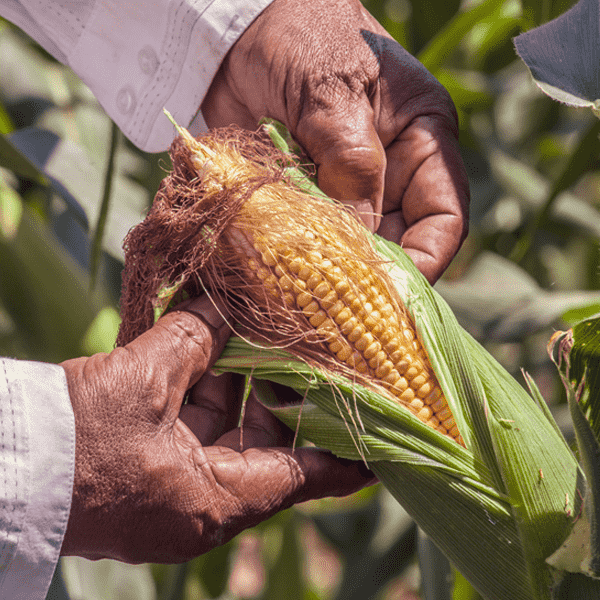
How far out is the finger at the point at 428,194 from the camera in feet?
3.55

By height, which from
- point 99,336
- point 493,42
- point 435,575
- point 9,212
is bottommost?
point 435,575

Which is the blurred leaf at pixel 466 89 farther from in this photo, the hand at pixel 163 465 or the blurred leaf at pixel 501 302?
the hand at pixel 163 465

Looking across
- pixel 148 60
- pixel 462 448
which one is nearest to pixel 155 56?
pixel 148 60

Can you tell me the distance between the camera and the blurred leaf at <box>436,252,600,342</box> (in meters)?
1.45

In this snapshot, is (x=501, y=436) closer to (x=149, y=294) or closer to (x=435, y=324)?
(x=435, y=324)

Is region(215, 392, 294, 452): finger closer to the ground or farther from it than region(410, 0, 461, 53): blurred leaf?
closer to the ground

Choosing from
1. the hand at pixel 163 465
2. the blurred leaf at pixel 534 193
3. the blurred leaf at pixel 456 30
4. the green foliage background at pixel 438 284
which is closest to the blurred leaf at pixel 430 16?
the green foliage background at pixel 438 284

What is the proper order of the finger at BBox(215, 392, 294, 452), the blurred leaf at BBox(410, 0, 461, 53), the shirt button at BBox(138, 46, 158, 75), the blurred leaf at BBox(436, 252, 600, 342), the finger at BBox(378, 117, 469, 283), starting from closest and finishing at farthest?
the finger at BBox(215, 392, 294, 452), the finger at BBox(378, 117, 469, 283), the shirt button at BBox(138, 46, 158, 75), the blurred leaf at BBox(436, 252, 600, 342), the blurred leaf at BBox(410, 0, 461, 53)

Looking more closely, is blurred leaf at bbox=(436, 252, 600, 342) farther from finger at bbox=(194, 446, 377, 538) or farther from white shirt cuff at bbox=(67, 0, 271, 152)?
white shirt cuff at bbox=(67, 0, 271, 152)

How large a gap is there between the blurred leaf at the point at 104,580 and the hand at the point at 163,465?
2.69 feet

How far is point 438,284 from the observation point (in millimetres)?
1746

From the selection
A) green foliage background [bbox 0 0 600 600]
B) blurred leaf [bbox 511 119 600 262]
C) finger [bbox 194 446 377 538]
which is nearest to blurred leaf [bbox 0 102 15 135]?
green foliage background [bbox 0 0 600 600]

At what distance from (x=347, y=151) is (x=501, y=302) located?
75cm

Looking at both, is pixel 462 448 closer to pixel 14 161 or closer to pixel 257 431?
pixel 257 431
